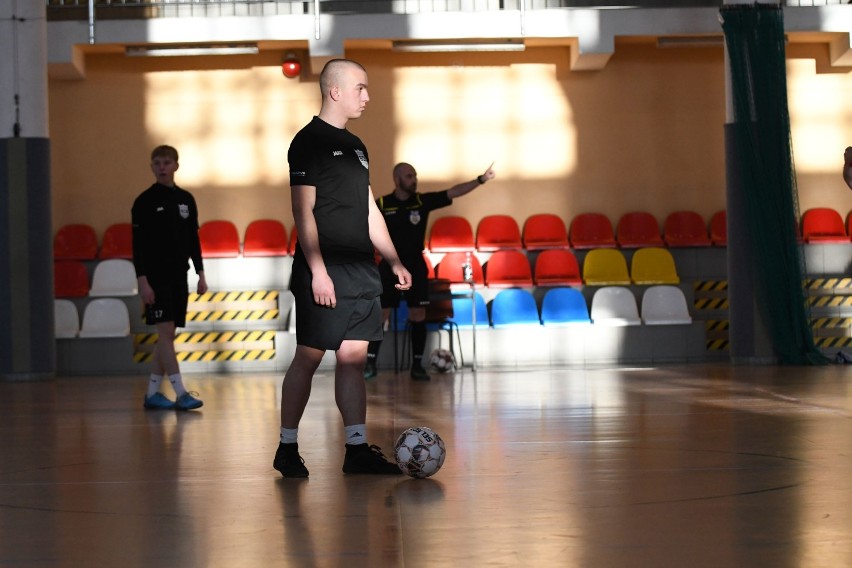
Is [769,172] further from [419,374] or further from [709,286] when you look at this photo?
[419,374]

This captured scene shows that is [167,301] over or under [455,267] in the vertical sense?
under

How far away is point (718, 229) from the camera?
14688mm

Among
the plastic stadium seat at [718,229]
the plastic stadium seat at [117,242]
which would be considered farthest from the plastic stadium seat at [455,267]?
the plastic stadium seat at [117,242]

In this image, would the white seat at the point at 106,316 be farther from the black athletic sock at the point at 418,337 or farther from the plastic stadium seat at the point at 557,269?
the plastic stadium seat at the point at 557,269

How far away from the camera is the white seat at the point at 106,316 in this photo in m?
13.6

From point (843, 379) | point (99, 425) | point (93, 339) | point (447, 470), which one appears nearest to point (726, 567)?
point (447, 470)

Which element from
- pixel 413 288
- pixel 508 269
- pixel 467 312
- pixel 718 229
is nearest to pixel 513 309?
pixel 467 312

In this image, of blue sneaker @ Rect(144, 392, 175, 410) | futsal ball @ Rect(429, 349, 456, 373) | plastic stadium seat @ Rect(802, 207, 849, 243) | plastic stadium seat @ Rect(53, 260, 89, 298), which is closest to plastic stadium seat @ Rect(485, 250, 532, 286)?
futsal ball @ Rect(429, 349, 456, 373)

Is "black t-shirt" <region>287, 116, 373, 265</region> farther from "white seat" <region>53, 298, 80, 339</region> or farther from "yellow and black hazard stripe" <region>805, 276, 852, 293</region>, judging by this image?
"yellow and black hazard stripe" <region>805, 276, 852, 293</region>

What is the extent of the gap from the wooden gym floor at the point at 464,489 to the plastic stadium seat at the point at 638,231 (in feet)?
20.5

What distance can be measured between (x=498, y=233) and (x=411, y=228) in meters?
3.55

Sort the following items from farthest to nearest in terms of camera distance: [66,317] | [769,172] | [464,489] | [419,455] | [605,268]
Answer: [605,268]
[66,317]
[769,172]
[419,455]
[464,489]

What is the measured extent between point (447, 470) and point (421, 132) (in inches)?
414

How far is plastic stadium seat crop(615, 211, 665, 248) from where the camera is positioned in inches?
571
